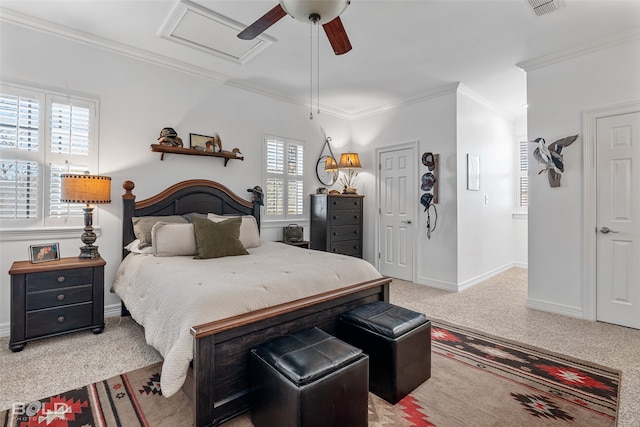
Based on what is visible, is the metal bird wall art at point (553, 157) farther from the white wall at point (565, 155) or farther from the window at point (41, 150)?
the window at point (41, 150)

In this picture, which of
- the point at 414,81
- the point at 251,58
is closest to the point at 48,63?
the point at 251,58

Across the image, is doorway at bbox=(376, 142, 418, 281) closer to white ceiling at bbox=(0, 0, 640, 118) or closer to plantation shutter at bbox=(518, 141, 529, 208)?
white ceiling at bbox=(0, 0, 640, 118)

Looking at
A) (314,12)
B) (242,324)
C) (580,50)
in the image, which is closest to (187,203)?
(242,324)

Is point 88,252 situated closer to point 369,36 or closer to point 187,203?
point 187,203

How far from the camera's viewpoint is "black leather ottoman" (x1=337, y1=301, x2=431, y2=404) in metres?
1.84

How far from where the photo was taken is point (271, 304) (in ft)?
6.13

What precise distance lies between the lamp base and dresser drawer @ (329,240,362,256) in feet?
9.76

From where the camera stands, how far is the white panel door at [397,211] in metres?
4.83

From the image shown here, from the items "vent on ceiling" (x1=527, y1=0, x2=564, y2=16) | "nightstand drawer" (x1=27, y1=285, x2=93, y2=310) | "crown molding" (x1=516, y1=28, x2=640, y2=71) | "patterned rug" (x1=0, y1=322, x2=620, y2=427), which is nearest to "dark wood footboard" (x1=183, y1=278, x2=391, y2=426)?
"patterned rug" (x1=0, y1=322, x2=620, y2=427)

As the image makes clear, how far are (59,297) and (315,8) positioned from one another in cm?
298

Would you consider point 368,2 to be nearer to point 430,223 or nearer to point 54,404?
point 430,223

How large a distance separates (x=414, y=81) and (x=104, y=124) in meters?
3.75

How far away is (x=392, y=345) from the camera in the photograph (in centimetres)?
183

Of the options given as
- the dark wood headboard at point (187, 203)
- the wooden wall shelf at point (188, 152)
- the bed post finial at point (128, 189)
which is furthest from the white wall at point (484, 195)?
the bed post finial at point (128, 189)
